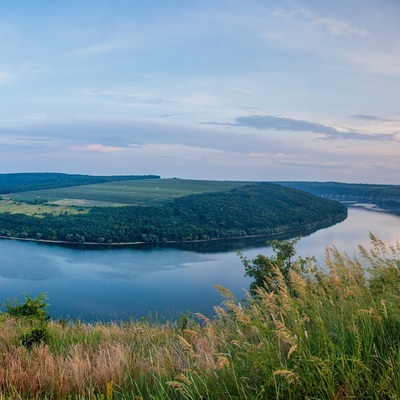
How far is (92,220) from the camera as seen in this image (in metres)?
96.3

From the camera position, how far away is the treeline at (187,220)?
293 ft

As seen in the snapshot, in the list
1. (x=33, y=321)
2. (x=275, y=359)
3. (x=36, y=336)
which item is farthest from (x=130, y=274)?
(x=275, y=359)

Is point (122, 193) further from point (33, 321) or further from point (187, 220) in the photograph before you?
point (33, 321)

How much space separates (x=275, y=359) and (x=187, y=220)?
101 meters

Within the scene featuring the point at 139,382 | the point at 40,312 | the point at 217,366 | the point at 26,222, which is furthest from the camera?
the point at 26,222

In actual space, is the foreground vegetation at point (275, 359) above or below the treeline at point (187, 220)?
above

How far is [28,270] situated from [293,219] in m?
70.2

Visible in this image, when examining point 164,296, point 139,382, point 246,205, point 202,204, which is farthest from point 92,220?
point 139,382

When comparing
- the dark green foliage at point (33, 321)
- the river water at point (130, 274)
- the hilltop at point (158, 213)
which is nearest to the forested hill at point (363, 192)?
the hilltop at point (158, 213)

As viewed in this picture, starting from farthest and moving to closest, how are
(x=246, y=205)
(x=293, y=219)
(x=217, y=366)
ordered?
(x=246, y=205) → (x=293, y=219) → (x=217, y=366)

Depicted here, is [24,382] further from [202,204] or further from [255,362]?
[202,204]

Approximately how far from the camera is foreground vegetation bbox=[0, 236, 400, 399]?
2.58 m

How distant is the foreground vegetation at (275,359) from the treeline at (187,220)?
279 feet

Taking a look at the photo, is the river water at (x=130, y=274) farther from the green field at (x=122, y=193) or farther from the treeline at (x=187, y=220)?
the green field at (x=122, y=193)
